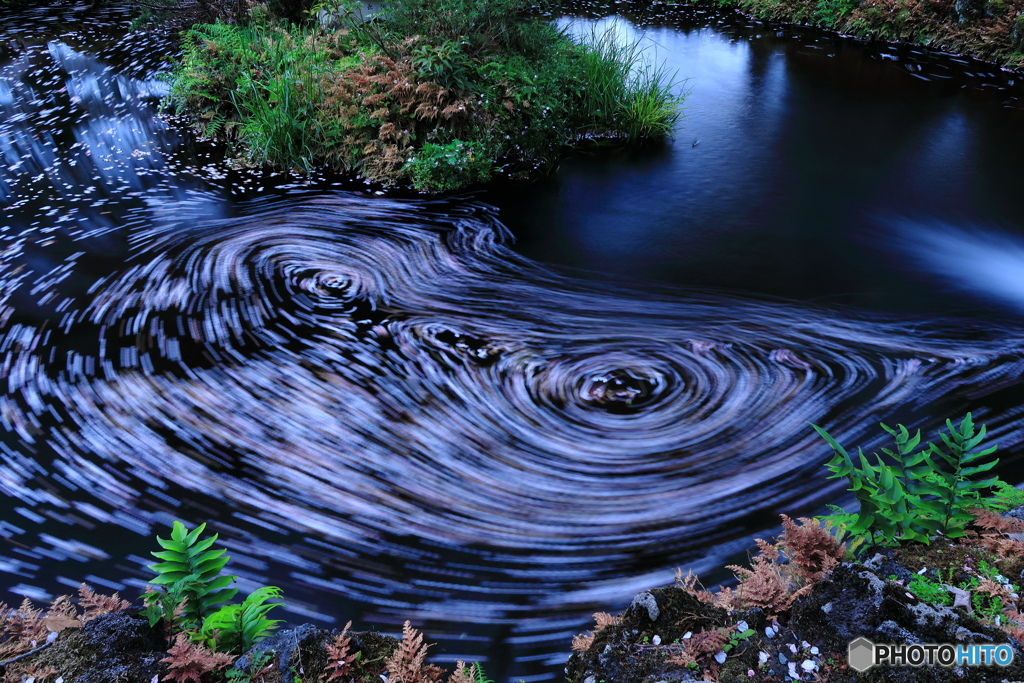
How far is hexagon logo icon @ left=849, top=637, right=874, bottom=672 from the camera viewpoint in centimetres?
180

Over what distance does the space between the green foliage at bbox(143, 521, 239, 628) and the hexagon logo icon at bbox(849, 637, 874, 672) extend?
1.96m

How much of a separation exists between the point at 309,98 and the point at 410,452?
5163mm

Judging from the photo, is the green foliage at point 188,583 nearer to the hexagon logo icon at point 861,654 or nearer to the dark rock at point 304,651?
the dark rock at point 304,651

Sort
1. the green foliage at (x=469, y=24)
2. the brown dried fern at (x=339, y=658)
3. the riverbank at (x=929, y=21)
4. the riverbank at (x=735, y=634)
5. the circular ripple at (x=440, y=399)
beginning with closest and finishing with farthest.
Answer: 1. the riverbank at (x=735, y=634)
2. the brown dried fern at (x=339, y=658)
3. the circular ripple at (x=440, y=399)
4. the green foliage at (x=469, y=24)
5. the riverbank at (x=929, y=21)

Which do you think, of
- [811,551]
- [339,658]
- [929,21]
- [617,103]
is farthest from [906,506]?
[929,21]

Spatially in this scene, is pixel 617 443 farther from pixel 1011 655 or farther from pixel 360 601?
pixel 1011 655

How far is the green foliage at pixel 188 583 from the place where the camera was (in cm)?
219

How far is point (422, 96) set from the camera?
269 inches

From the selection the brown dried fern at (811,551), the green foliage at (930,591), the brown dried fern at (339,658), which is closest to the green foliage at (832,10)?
the brown dried fern at (811,551)

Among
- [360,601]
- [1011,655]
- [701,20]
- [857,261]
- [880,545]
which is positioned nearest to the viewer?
[1011,655]

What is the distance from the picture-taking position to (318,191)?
6.82 meters

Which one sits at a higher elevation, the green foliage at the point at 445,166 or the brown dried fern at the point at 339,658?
the green foliage at the point at 445,166

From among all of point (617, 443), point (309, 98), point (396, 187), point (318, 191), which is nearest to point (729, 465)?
point (617, 443)

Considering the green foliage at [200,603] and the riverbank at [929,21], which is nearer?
the green foliage at [200,603]
